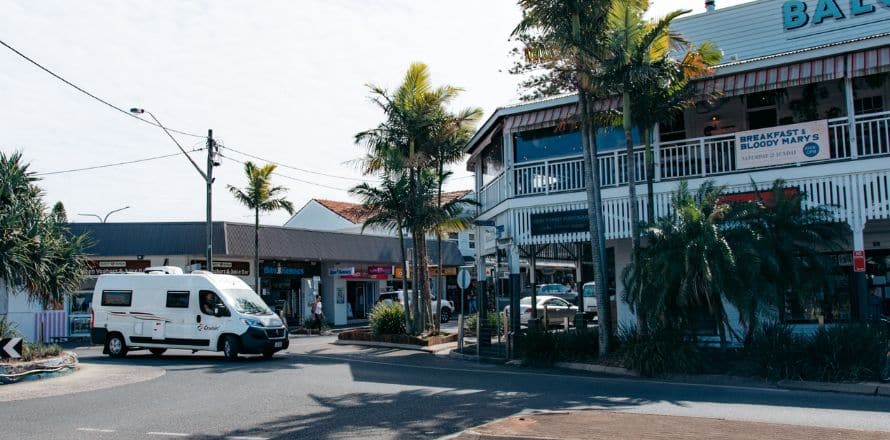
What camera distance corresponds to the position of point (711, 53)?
17.1 metres

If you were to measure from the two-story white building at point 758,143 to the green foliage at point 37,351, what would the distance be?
1092 centimetres

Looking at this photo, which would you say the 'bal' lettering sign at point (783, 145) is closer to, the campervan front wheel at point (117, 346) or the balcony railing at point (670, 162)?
the balcony railing at point (670, 162)

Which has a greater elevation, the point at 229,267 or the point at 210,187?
the point at 210,187

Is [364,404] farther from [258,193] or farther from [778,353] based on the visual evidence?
[258,193]

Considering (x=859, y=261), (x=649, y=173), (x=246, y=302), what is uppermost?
(x=649, y=173)

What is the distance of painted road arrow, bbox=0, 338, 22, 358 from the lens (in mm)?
15055

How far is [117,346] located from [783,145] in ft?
57.2

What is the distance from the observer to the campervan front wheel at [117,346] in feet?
67.8

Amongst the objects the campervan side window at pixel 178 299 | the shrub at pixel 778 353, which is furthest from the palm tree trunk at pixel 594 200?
the campervan side window at pixel 178 299

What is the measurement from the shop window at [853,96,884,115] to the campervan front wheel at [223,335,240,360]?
16.4m

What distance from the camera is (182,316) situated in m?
19.8

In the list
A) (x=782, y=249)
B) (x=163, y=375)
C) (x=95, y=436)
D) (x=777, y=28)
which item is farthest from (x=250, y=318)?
(x=777, y=28)

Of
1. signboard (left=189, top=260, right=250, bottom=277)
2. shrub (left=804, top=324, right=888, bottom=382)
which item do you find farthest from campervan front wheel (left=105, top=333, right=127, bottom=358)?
shrub (left=804, top=324, right=888, bottom=382)

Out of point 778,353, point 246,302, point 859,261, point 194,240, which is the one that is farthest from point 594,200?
point 194,240
